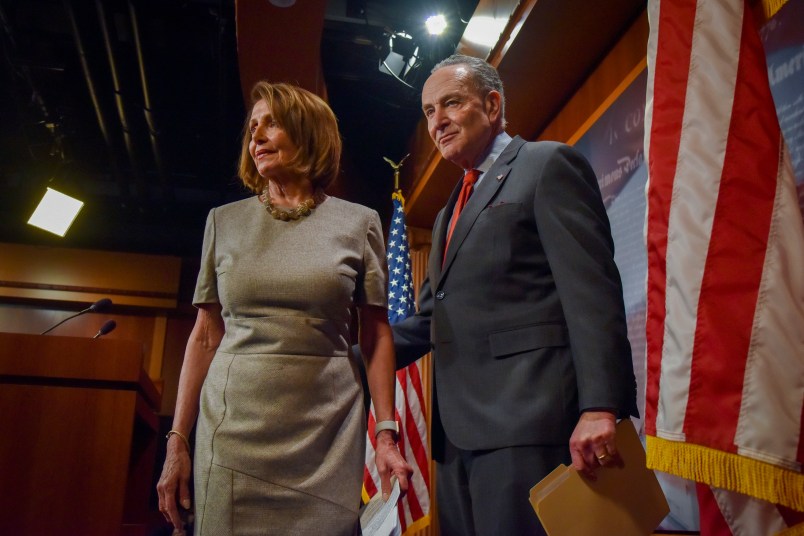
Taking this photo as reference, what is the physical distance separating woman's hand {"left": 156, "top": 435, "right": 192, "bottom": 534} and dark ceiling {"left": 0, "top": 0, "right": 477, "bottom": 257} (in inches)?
122

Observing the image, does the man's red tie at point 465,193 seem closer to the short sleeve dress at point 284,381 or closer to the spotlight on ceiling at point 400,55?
the short sleeve dress at point 284,381

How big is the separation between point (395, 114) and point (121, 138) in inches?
111

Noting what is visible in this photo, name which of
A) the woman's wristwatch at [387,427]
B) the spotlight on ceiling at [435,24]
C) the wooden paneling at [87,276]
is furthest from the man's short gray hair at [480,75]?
the wooden paneling at [87,276]

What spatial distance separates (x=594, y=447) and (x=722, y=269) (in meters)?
0.37

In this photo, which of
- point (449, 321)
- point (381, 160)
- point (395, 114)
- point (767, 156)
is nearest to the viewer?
point (767, 156)

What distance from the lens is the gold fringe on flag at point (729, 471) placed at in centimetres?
102

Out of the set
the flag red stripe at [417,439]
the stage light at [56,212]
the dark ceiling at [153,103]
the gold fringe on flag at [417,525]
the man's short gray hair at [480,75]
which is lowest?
the gold fringe on flag at [417,525]

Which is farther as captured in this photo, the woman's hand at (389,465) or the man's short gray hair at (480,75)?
the man's short gray hair at (480,75)

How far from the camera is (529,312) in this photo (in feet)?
4.76

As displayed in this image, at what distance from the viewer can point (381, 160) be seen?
6430mm

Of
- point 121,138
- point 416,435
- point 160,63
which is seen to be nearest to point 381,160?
point 160,63

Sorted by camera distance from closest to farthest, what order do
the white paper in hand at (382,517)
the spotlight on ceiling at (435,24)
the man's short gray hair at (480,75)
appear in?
the white paper in hand at (382,517) < the man's short gray hair at (480,75) < the spotlight on ceiling at (435,24)

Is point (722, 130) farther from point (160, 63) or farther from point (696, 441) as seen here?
point (160, 63)

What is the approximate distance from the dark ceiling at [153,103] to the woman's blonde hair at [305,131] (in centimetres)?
258
